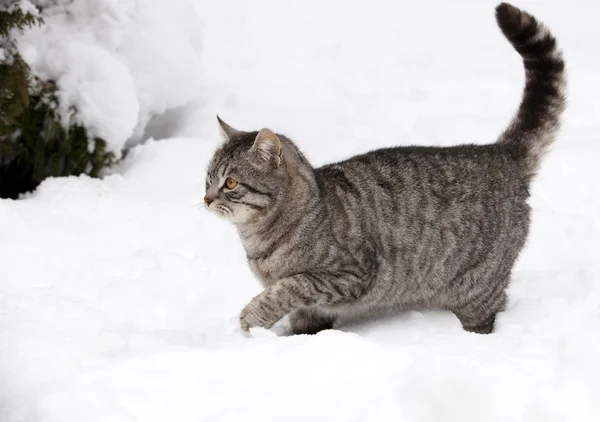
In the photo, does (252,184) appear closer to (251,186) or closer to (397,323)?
(251,186)

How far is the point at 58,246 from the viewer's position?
4789 millimetres

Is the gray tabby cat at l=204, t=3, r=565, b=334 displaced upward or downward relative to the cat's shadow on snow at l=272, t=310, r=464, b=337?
upward

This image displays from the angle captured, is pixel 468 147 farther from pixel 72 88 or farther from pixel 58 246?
pixel 72 88

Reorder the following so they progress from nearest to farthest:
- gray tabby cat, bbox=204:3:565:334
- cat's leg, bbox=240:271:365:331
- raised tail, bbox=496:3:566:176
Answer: cat's leg, bbox=240:271:365:331 → gray tabby cat, bbox=204:3:565:334 → raised tail, bbox=496:3:566:176

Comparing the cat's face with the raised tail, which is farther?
the raised tail

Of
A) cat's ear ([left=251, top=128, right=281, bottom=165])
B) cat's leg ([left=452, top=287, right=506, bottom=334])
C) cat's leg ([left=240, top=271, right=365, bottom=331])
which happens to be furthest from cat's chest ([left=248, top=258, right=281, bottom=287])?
cat's leg ([left=452, top=287, right=506, bottom=334])

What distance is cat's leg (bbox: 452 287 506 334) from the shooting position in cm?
394

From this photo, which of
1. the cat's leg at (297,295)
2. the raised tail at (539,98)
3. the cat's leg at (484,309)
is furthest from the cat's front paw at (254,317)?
the raised tail at (539,98)

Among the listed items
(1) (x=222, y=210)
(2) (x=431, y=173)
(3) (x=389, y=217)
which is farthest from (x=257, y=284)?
(2) (x=431, y=173)

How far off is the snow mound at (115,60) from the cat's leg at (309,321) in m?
2.65

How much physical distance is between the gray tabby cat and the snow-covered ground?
→ 188mm

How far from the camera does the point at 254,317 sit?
3568 millimetres

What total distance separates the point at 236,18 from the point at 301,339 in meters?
7.13

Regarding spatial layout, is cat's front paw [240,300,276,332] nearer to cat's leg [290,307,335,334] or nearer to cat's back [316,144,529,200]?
cat's leg [290,307,335,334]
